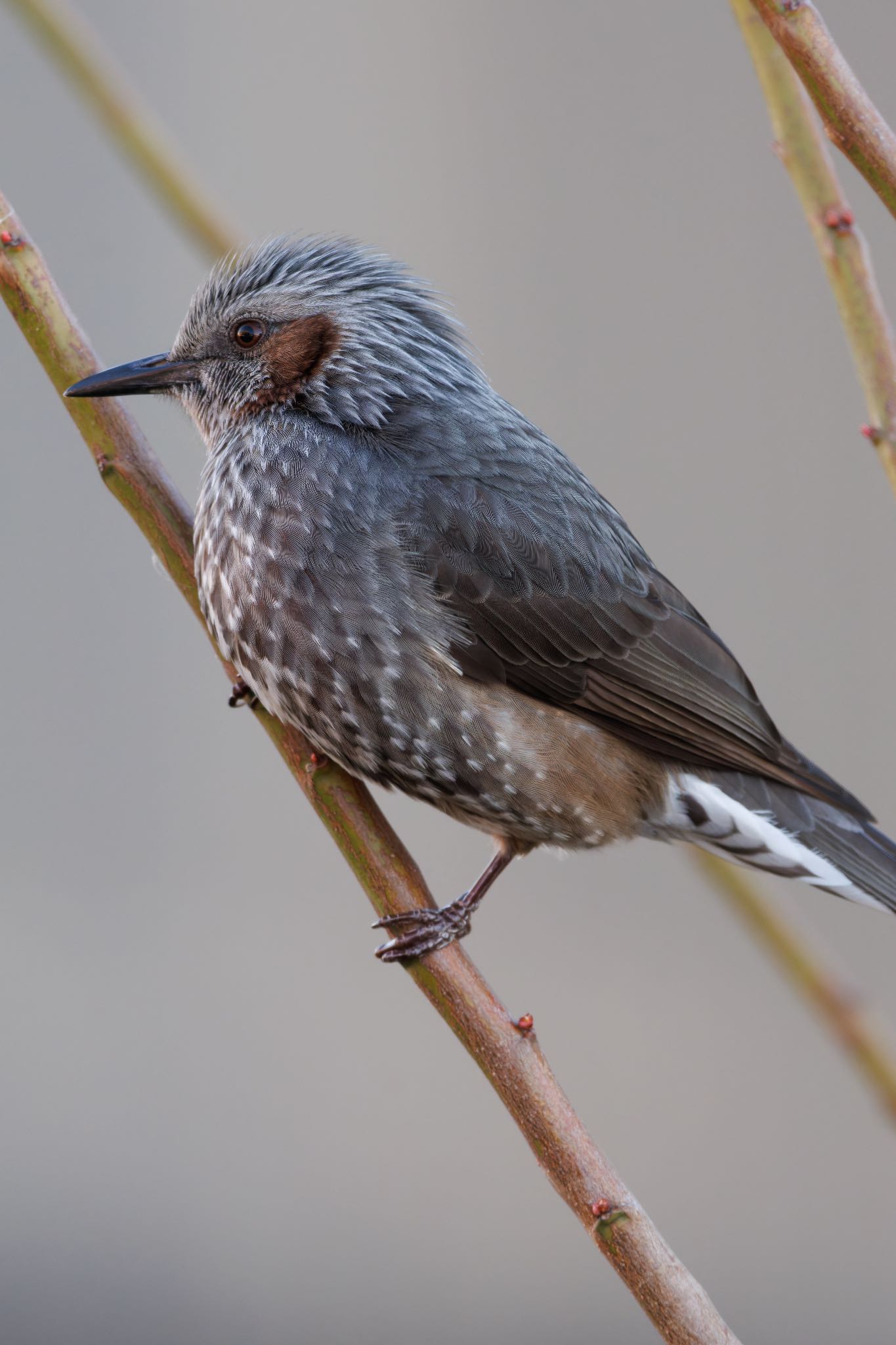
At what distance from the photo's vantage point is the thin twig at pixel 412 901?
4.35ft

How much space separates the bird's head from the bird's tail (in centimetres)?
75

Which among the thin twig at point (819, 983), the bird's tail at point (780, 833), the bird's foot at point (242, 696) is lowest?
the thin twig at point (819, 983)

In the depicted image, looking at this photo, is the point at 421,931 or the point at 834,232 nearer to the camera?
the point at 834,232

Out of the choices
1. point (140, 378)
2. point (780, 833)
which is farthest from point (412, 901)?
point (140, 378)

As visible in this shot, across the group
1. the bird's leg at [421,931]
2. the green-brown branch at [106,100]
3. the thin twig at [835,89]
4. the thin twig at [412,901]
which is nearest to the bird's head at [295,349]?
the thin twig at [412,901]

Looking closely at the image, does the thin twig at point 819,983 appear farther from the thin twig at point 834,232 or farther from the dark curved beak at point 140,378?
the dark curved beak at point 140,378

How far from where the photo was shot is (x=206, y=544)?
1.97m

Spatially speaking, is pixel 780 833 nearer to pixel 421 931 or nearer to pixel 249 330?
pixel 421 931

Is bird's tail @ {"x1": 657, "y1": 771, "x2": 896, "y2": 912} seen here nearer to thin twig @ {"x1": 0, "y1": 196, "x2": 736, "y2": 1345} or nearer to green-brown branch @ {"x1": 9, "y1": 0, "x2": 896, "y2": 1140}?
thin twig @ {"x1": 0, "y1": 196, "x2": 736, "y2": 1345}

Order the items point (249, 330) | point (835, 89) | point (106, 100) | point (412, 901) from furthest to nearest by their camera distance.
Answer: point (249, 330) → point (412, 901) → point (106, 100) → point (835, 89)

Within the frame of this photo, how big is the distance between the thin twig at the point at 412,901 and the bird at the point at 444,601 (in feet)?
0.16

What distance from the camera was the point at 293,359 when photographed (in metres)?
2.11

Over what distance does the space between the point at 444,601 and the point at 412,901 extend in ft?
1.51

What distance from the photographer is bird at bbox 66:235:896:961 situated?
1923 millimetres
